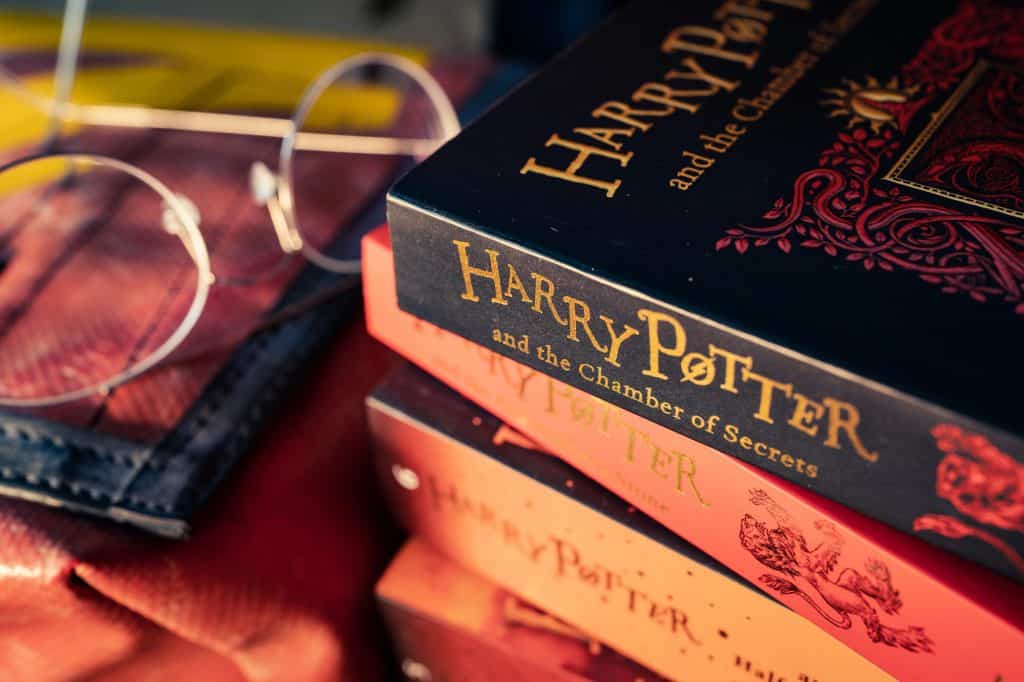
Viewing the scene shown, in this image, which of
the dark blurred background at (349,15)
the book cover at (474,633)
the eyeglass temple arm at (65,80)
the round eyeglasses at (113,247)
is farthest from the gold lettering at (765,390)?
the dark blurred background at (349,15)

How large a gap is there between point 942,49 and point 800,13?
0.29 feet

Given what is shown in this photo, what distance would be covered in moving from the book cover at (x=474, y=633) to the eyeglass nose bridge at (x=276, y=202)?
230 millimetres

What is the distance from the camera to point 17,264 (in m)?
0.59

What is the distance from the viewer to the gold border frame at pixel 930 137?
0.39 m

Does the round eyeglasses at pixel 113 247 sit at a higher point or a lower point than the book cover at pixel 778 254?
lower

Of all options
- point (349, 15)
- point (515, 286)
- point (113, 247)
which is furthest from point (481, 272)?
point (349, 15)

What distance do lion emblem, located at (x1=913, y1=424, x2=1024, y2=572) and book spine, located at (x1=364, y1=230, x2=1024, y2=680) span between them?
0.07 ft

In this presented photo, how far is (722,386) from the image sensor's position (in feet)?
1.19

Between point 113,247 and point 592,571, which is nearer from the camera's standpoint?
point 592,571

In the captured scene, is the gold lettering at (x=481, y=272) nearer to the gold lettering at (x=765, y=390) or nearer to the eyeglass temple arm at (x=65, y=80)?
the gold lettering at (x=765, y=390)

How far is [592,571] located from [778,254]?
0.20 m

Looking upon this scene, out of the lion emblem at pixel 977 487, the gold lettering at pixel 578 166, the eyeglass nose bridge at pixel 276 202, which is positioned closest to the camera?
the lion emblem at pixel 977 487

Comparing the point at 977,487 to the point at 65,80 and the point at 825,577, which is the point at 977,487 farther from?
the point at 65,80

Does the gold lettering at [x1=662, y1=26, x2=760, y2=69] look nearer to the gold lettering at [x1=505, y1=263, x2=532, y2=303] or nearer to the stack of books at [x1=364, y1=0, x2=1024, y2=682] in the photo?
the stack of books at [x1=364, y1=0, x2=1024, y2=682]
